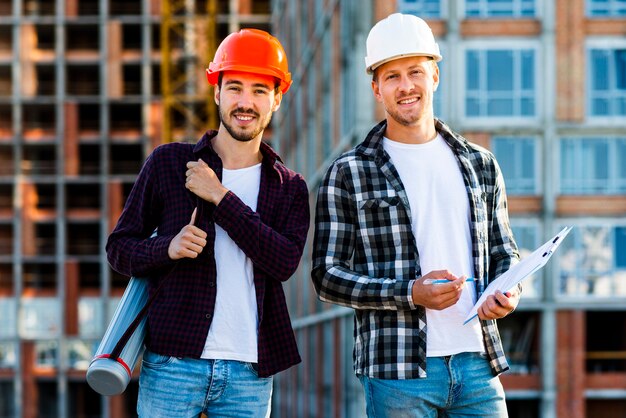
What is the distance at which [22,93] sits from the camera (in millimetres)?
68688

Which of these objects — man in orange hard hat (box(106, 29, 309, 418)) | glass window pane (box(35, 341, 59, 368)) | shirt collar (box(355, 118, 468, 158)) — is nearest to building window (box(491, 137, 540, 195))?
shirt collar (box(355, 118, 468, 158))

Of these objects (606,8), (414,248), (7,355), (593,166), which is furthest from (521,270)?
(7,355)

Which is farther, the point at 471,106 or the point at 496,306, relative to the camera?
the point at 471,106

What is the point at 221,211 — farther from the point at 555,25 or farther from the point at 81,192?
the point at 81,192

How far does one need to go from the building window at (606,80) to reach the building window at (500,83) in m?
Result: 1.40

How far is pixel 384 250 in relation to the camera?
4922 mm

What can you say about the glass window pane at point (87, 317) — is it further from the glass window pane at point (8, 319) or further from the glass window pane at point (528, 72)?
the glass window pane at point (528, 72)

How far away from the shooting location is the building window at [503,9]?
2855cm

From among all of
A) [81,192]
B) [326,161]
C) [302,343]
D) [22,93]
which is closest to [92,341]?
[81,192]

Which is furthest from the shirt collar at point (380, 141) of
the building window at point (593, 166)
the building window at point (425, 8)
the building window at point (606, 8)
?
the building window at point (606, 8)

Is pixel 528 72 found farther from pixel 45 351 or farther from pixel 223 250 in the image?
pixel 45 351

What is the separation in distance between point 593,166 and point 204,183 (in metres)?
25.3

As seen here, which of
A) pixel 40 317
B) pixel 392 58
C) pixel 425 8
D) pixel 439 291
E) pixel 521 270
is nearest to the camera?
pixel 439 291

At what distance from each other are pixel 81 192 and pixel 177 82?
888 centimetres
